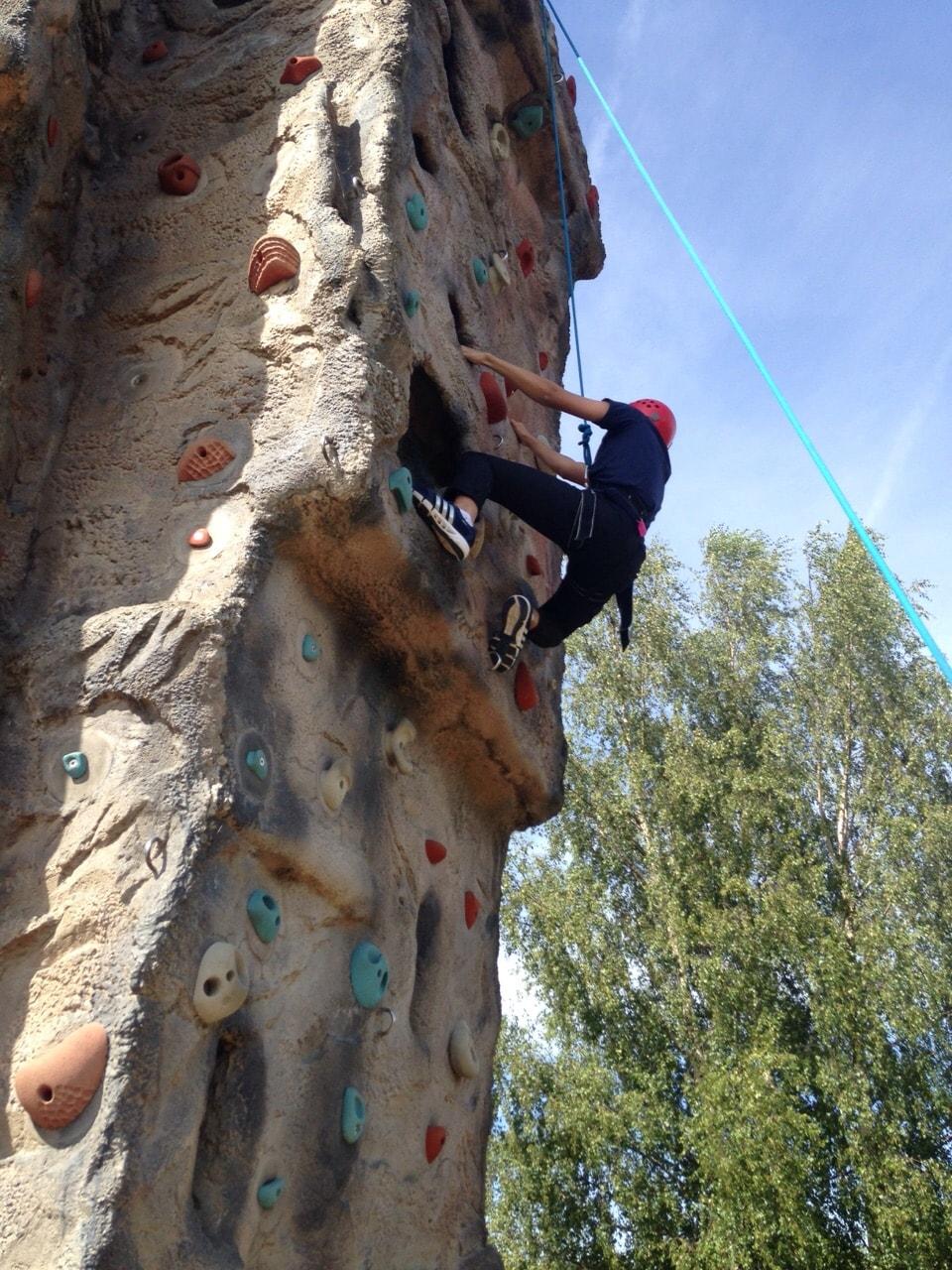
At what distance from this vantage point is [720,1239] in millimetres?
8461

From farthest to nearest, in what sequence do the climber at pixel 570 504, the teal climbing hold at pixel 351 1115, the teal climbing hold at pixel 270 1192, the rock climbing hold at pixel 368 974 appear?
the climber at pixel 570 504
the rock climbing hold at pixel 368 974
the teal climbing hold at pixel 351 1115
the teal climbing hold at pixel 270 1192

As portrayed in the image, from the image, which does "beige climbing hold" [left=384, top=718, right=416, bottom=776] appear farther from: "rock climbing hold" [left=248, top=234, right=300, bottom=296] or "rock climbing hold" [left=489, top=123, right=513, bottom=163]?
"rock climbing hold" [left=489, top=123, right=513, bottom=163]

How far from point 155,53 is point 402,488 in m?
2.01

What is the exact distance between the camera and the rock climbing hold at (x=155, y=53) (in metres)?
4.07

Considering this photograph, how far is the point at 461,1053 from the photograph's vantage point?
11.1 feet

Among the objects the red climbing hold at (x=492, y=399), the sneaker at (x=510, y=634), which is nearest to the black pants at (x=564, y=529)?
the sneaker at (x=510, y=634)

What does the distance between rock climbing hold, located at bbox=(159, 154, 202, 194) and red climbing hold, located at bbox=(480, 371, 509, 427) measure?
1059 millimetres

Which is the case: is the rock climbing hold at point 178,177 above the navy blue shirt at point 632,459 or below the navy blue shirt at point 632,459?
above

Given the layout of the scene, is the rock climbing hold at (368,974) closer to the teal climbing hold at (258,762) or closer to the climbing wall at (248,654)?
the climbing wall at (248,654)

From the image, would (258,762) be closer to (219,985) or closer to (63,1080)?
(219,985)

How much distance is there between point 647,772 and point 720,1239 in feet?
14.2

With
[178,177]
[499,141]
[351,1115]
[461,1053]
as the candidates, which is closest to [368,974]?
[351,1115]

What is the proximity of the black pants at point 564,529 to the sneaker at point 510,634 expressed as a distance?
8.9 inches

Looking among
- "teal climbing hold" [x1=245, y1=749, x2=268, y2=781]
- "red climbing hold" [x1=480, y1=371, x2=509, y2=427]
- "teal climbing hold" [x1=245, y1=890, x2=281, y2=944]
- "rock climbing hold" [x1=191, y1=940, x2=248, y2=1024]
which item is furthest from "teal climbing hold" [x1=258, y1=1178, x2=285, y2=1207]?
"red climbing hold" [x1=480, y1=371, x2=509, y2=427]
